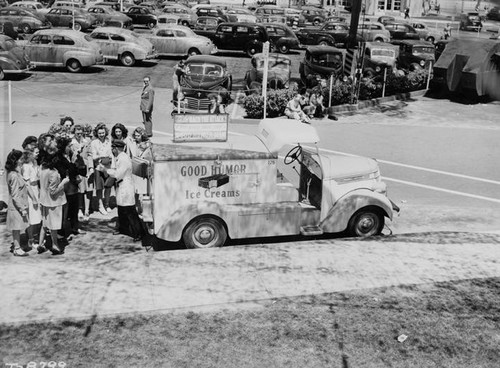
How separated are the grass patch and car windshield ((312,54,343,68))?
1837cm

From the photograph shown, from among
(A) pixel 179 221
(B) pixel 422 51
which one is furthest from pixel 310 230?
(B) pixel 422 51

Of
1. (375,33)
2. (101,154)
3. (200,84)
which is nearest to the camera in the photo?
(101,154)

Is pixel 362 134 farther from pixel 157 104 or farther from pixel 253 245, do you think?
pixel 253 245

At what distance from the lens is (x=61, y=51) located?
27.1 m

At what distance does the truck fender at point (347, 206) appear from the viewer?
10.4m

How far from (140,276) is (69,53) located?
20819mm

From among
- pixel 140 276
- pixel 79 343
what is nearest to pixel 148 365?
pixel 79 343

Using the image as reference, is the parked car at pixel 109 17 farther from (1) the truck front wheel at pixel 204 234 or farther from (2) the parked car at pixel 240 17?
(1) the truck front wheel at pixel 204 234

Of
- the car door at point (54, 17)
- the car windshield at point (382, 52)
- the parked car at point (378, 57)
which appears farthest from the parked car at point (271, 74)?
the car door at point (54, 17)

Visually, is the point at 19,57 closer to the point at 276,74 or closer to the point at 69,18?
the point at 276,74

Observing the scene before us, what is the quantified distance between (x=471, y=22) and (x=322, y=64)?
22.5 metres

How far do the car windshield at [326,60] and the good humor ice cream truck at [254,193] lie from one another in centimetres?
1489

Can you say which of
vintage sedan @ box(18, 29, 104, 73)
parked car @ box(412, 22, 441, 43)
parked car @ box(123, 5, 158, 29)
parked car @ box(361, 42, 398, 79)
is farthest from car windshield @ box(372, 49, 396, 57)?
parked car @ box(123, 5, 158, 29)

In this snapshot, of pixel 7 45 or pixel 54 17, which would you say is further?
pixel 54 17
